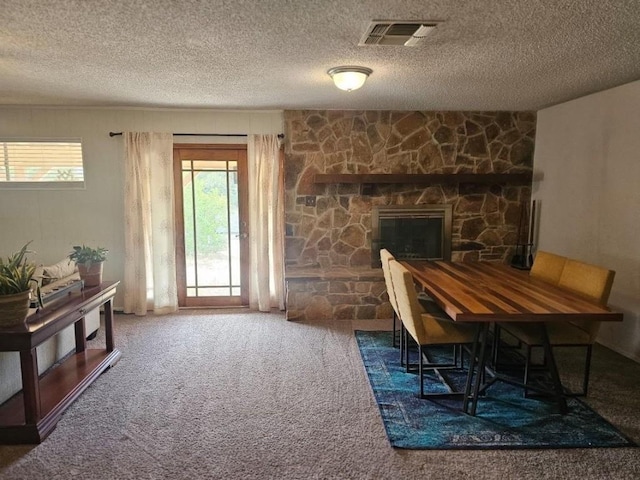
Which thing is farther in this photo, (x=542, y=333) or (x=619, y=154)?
(x=619, y=154)

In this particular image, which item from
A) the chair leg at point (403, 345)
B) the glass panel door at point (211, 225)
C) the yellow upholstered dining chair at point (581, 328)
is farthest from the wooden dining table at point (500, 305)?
the glass panel door at point (211, 225)

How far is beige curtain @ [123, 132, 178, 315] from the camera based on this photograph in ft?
14.7

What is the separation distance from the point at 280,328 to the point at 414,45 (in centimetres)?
287

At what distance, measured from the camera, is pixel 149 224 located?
457cm

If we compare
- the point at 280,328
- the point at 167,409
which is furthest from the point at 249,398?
the point at 280,328

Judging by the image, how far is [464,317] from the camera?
7.66 ft

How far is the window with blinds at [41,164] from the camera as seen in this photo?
448cm

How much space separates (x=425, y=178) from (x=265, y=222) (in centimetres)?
189

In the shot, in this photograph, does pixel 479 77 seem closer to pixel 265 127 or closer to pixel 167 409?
pixel 265 127

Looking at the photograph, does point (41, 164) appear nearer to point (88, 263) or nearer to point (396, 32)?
point (88, 263)

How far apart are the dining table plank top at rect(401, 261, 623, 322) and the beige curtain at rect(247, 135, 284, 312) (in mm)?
1698

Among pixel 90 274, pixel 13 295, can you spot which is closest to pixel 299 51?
pixel 13 295

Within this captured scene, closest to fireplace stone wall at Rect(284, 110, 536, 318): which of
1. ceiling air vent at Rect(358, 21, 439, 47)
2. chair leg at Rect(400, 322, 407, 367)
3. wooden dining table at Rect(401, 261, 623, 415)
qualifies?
chair leg at Rect(400, 322, 407, 367)

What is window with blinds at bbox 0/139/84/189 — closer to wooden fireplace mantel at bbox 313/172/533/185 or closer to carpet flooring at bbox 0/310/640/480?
carpet flooring at bbox 0/310/640/480
